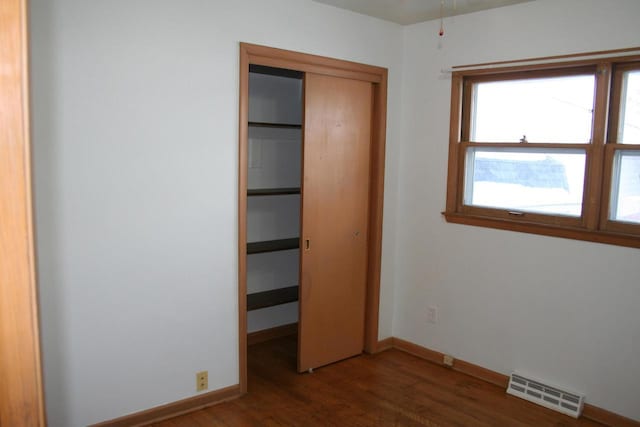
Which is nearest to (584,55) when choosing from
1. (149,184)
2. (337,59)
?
(337,59)

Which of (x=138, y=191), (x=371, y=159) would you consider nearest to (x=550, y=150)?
(x=371, y=159)

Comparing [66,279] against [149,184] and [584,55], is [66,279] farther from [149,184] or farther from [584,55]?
[584,55]

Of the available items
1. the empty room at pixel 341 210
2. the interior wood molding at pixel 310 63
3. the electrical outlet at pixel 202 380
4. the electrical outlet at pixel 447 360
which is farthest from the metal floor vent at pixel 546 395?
the interior wood molding at pixel 310 63

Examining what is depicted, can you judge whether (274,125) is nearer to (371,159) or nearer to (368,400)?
(371,159)

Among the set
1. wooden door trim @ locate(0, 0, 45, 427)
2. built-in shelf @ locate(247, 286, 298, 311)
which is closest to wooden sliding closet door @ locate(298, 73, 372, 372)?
built-in shelf @ locate(247, 286, 298, 311)

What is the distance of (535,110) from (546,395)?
183 cm

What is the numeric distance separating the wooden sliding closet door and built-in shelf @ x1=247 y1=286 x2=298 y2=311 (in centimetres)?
32

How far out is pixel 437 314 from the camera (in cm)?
384

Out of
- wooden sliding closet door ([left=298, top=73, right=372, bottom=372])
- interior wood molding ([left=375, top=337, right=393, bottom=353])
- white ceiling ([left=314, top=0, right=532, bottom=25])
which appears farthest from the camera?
interior wood molding ([left=375, top=337, right=393, bottom=353])

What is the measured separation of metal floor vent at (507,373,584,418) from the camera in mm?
3078

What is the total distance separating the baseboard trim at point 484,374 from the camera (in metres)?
2.96

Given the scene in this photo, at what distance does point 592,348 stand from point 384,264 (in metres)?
1.55

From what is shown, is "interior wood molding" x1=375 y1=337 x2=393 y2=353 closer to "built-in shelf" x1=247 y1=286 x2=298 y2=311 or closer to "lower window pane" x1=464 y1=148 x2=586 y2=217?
"built-in shelf" x1=247 y1=286 x2=298 y2=311

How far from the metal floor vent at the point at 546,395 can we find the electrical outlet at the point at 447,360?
47 cm
